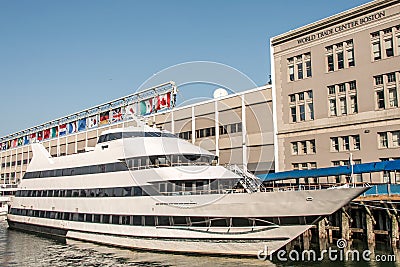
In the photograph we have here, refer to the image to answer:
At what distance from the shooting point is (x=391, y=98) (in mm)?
31156

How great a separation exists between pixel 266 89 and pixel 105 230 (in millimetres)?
20709

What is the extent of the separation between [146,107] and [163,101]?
286 cm

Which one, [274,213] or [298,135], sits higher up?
[298,135]

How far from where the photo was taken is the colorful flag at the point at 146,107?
44.2 metres

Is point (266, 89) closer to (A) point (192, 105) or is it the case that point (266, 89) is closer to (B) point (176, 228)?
(A) point (192, 105)

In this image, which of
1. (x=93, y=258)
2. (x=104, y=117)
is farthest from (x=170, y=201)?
(x=104, y=117)

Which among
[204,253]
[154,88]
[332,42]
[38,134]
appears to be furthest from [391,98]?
[38,134]

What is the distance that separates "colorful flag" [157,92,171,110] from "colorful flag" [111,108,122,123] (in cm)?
819

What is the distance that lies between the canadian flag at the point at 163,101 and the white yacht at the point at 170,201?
1334cm

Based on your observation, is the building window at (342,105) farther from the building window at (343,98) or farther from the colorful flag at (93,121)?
the colorful flag at (93,121)

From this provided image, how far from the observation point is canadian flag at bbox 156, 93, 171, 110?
139 feet

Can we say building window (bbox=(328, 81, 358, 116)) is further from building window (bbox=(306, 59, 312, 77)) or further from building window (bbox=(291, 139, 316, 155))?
building window (bbox=(291, 139, 316, 155))

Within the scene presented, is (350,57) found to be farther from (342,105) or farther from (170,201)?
(170,201)

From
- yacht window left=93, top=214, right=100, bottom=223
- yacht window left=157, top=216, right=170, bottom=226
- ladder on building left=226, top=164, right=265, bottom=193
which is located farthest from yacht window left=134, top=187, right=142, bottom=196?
ladder on building left=226, top=164, right=265, bottom=193
